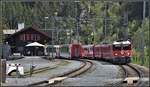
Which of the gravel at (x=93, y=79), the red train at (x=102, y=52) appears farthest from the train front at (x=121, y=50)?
the gravel at (x=93, y=79)

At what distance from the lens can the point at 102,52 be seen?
53.5 metres

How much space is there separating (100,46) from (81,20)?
41.8 feet

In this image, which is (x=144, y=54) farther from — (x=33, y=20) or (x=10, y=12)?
(x=33, y=20)

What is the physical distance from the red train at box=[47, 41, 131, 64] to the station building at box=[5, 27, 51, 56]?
4.13 metres

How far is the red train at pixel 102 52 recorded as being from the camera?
151 ft

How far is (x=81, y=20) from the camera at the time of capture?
6594cm

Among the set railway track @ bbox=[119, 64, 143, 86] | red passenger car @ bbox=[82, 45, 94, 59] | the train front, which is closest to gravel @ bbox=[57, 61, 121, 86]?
railway track @ bbox=[119, 64, 143, 86]

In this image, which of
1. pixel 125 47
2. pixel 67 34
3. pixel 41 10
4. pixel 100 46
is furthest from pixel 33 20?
pixel 125 47

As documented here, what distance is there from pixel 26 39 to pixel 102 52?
29459 mm

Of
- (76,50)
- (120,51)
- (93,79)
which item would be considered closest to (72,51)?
(76,50)

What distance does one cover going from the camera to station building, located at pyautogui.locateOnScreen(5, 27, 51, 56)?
247ft

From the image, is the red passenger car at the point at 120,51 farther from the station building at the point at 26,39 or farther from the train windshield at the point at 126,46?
the station building at the point at 26,39

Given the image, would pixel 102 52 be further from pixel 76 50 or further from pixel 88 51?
pixel 76 50

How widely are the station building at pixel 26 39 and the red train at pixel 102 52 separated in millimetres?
4127
